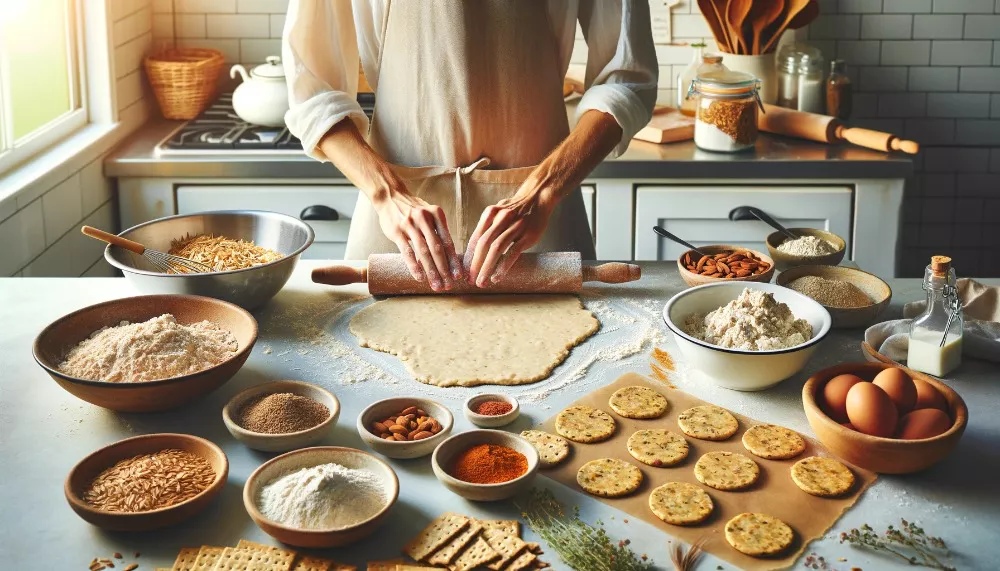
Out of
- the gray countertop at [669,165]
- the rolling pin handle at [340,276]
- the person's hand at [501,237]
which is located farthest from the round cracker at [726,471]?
the gray countertop at [669,165]

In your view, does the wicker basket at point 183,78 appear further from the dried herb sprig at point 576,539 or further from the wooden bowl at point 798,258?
the dried herb sprig at point 576,539

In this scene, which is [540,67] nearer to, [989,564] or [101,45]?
[989,564]

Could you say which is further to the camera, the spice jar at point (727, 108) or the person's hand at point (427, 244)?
the spice jar at point (727, 108)

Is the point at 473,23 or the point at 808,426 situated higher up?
the point at 473,23

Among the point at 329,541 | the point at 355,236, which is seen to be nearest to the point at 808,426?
the point at 329,541

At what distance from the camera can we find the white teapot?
10.6 feet

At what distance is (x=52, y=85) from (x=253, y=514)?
223 cm

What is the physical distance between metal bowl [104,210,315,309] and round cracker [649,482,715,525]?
33.5 inches

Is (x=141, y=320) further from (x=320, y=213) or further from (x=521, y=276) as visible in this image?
(x=320, y=213)

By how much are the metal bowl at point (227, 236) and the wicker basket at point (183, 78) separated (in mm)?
1526

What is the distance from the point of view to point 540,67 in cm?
214

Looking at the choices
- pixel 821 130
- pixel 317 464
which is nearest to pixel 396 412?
pixel 317 464

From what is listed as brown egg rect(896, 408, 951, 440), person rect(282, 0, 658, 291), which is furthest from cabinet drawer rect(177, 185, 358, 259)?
brown egg rect(896, 408, 951, 440)

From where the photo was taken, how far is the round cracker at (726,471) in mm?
1299
